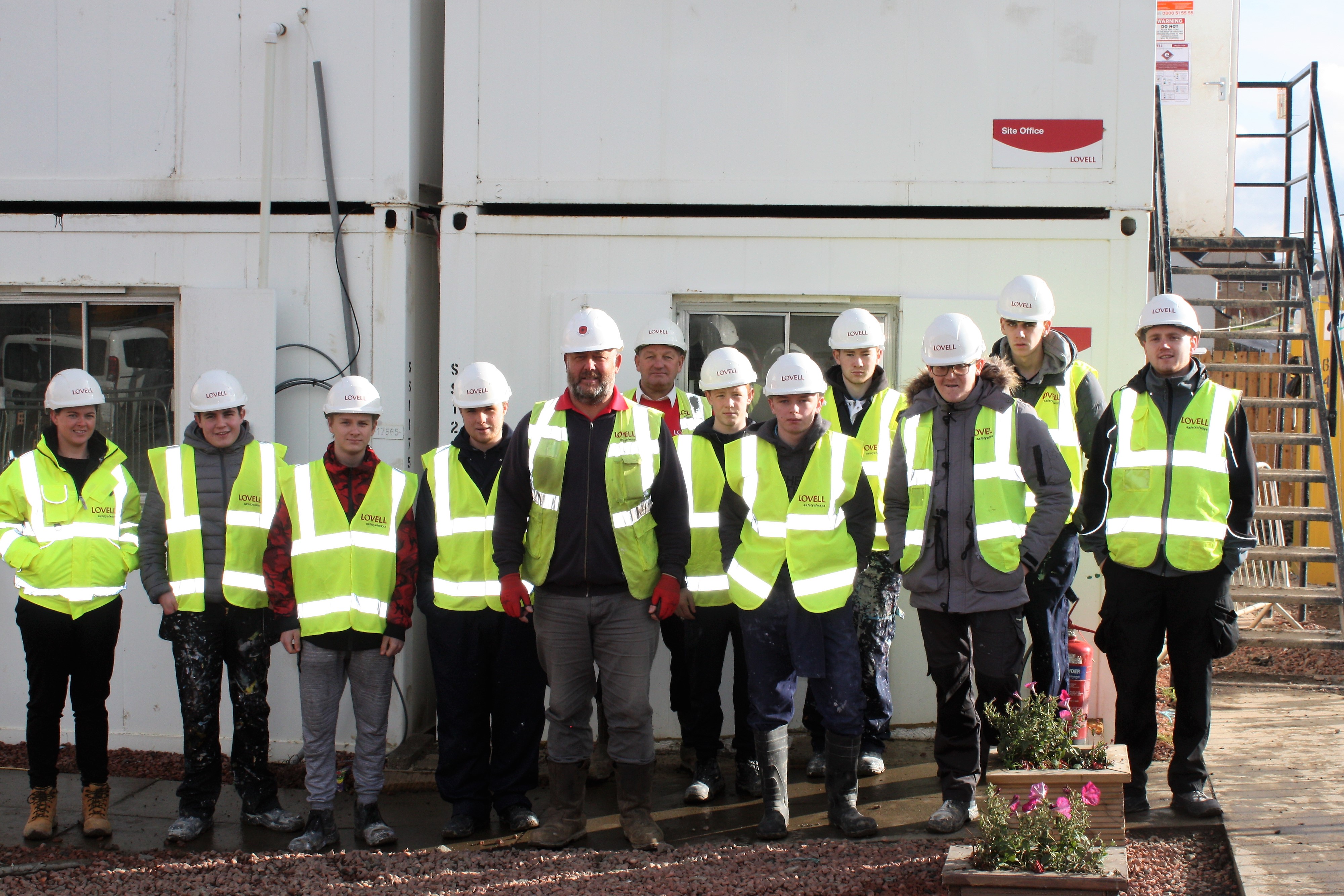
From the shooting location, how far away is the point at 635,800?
4.60 meters

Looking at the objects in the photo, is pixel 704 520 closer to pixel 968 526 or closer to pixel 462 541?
pixel 462 541

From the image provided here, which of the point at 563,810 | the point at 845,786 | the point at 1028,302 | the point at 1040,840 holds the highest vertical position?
the point at 1028,302

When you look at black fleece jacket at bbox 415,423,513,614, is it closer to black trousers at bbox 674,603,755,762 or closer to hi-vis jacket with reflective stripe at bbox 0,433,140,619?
black trousers at bbox 674,603,755,762

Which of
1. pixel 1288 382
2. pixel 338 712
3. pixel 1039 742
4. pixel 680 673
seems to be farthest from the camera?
pixel 1288 382

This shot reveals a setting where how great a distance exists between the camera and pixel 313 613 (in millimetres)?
4602

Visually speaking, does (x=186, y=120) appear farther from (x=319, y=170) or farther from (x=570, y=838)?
(x=570, y=838)

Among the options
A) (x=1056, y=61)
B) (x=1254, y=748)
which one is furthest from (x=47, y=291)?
(x=1254, y=748)

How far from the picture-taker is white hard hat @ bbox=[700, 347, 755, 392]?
4.91m

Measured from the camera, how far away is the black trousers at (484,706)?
15.8ft

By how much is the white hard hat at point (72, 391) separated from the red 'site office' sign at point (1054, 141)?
4.56 meters

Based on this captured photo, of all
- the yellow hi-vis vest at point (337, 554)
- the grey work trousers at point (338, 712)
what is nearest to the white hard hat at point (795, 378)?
the yellow hi-vis vest at point (337, 554)

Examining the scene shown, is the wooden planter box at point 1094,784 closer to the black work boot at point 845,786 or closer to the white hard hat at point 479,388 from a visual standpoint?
the black work boot at point 845,786

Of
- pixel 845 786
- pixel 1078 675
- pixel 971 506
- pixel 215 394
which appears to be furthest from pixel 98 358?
pixel 1078 675

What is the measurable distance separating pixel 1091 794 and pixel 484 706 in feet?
8.27
